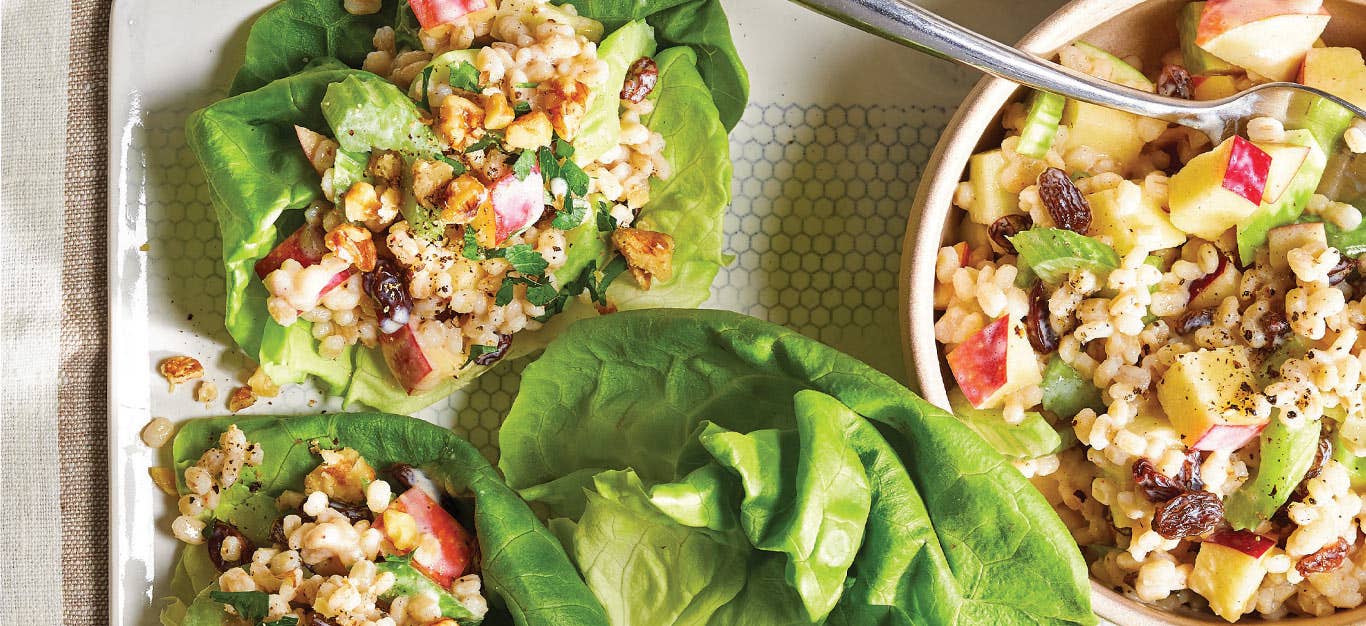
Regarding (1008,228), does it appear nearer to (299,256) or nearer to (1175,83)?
(1175,83)

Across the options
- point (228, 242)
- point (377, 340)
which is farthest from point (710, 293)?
point (228, 242)

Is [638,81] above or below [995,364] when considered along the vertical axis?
above

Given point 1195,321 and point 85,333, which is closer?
point 1195,321

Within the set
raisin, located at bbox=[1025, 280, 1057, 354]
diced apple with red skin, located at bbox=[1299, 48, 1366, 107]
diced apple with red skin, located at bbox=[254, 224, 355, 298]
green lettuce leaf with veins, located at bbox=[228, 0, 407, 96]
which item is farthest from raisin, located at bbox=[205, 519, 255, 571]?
diced apple with red skin, located at bbox=[1299, 48, 1366, 107]

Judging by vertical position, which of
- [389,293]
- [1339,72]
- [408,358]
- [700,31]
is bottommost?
[408,358]

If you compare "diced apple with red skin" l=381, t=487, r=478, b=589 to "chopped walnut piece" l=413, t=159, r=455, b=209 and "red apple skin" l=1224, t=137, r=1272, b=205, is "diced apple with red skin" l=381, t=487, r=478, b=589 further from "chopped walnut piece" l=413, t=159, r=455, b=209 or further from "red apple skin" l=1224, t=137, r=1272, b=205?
"red apple skin" l=1224, t=137, r=1272, b=205

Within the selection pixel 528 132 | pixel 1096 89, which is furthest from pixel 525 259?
pixel 1096 89

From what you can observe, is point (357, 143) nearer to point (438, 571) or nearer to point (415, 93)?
point (415, 93)
